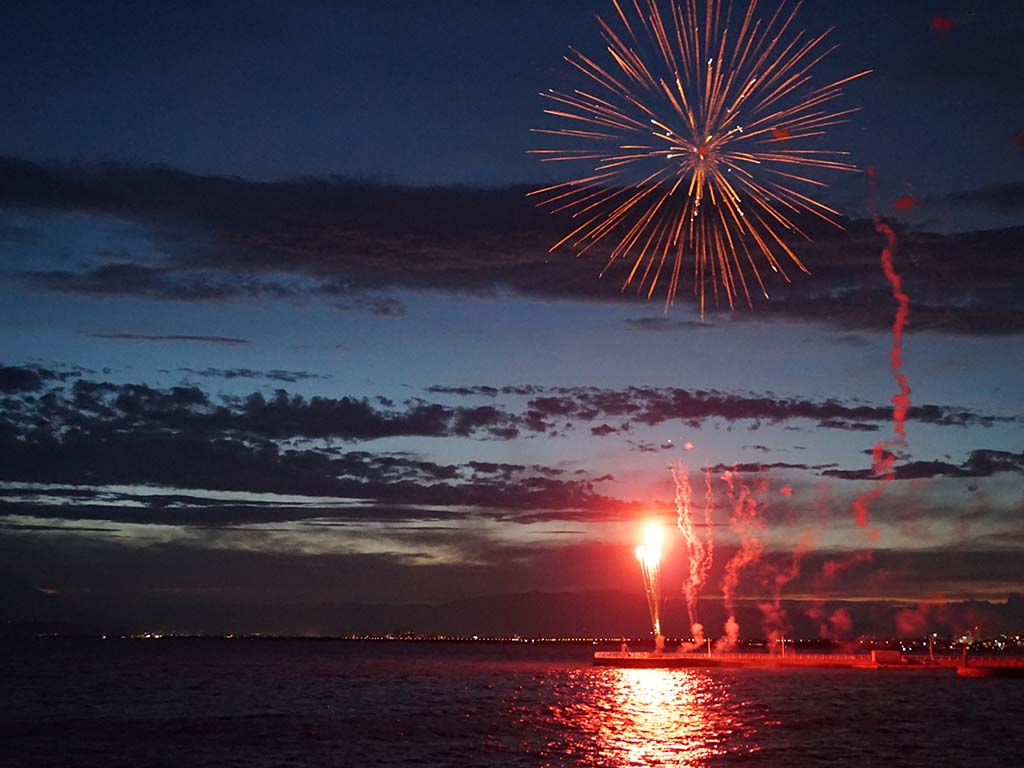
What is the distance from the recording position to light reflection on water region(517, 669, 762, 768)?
71688 millimetres

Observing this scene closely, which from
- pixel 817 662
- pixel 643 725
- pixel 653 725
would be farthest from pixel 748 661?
pixel 643 725

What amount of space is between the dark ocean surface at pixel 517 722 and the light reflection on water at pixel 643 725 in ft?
0.53

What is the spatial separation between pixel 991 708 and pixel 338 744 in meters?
55.4

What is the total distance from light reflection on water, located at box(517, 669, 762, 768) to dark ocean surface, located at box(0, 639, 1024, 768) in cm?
16

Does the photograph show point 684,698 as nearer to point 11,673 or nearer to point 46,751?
point 46,751

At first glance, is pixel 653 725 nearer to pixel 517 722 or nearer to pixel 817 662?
pixel 517 722

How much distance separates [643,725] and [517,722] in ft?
29.9

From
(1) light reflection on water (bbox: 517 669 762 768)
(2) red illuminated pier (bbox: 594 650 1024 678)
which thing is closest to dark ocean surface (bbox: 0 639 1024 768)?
(1) light reflection on water (bbox: 517 669 762 768)

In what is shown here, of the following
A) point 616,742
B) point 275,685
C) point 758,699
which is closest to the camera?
point 616,742

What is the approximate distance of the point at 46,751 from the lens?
238 feet

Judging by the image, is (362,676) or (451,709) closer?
(451,709)

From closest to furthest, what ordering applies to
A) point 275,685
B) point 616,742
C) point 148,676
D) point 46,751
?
point 46,751, point 616,742, point 275,685, point 148,676

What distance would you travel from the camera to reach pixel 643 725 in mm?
90250

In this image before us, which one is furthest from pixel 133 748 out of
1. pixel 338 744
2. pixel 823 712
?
pixel 823 712
